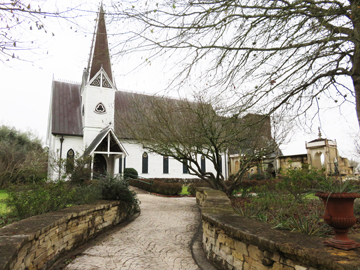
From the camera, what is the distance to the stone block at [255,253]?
→ 325 cm

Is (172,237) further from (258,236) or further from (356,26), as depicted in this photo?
(356,26)

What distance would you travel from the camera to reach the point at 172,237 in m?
6.67

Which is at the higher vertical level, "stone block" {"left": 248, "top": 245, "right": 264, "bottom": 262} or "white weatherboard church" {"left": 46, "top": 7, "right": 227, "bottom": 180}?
"white weatherboard church" {"left": 46, "top": 7, "right": 227, "bottom": 180}

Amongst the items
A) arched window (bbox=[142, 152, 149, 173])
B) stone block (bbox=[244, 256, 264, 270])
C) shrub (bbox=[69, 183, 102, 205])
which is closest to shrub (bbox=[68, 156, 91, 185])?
shrub (bbox=[69, 183, 102, 205])

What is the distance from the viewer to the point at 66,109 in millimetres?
25906

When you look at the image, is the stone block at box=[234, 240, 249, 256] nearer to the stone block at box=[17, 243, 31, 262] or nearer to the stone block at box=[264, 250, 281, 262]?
the stone block at box=[264, 250, 281, 262]

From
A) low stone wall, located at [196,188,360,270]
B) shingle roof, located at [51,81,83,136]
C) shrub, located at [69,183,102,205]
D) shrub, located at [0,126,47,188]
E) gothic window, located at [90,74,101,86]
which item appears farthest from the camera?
gothic window, located at [90,74,101,86]

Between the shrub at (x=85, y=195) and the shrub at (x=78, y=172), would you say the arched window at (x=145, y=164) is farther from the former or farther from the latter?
the shrub at (x=85, y=195)

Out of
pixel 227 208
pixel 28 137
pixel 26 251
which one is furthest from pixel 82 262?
pixel 28 137

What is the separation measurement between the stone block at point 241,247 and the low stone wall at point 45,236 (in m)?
2.80

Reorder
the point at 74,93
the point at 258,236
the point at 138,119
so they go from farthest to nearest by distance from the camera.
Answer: the point at 74,93
the point at 138,119
the point at 258,236

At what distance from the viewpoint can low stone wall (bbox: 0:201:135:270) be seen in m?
3.17

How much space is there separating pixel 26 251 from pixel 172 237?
3782 millimetres

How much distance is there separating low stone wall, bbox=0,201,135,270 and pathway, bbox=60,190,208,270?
359 millimetres
